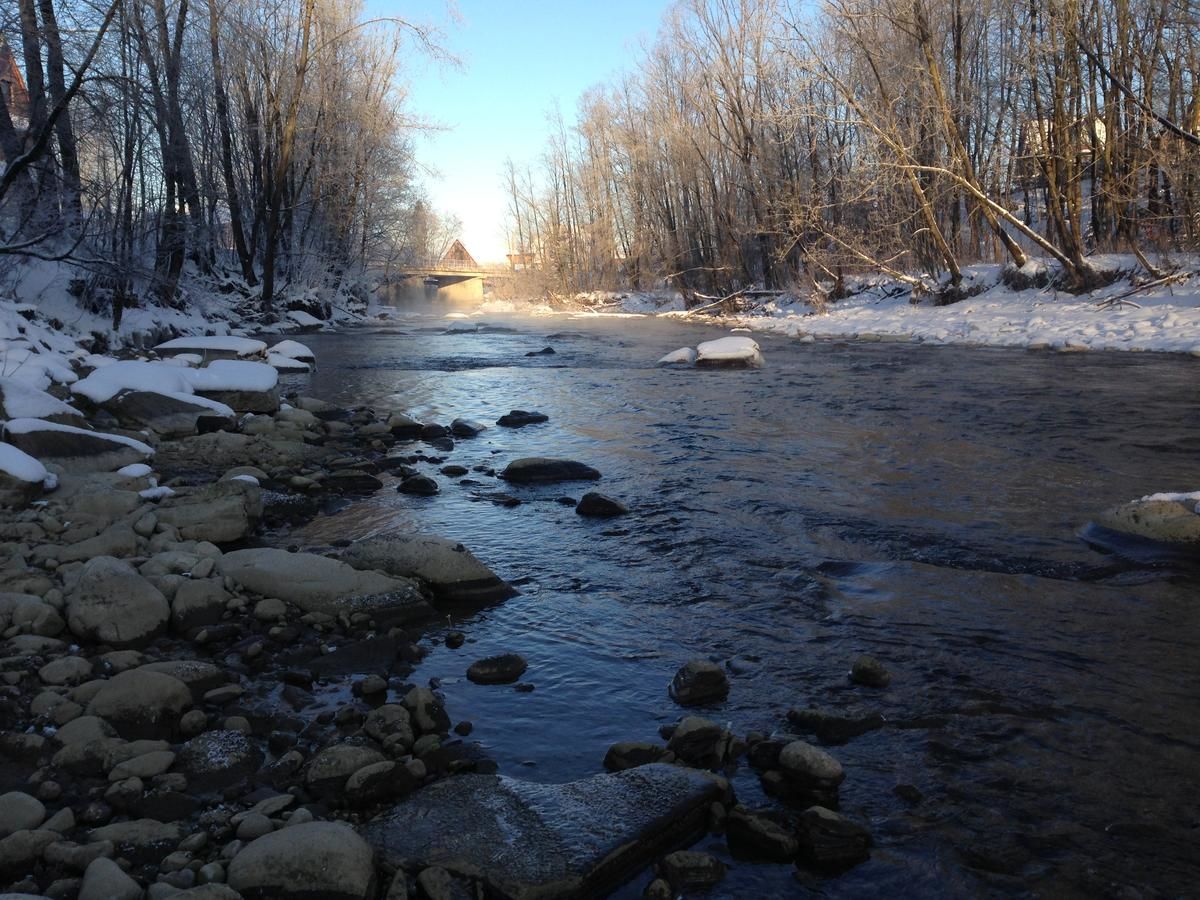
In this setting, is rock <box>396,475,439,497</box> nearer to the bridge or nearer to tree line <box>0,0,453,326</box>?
tree line <box>0,0,453,326</box>

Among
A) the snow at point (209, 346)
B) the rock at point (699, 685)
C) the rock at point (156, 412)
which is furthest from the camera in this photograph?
the snow at point (209, 346)

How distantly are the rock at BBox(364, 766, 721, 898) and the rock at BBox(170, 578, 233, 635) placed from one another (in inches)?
73.6

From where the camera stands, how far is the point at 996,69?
26703 millimetres

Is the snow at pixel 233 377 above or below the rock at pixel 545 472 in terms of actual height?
above

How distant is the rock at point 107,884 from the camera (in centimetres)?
219

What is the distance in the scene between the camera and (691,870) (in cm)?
245

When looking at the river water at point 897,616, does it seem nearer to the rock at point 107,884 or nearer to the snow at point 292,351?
the rock at point 107,884

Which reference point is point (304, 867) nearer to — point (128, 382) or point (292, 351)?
point (128, 382)

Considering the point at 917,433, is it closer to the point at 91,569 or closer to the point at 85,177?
the point at 91,569

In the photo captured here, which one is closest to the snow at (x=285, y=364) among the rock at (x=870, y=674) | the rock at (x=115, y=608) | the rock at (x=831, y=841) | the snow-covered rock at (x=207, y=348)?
the snow-covered rock at (x=207, y=348)

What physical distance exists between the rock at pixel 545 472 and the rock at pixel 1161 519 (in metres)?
3.77

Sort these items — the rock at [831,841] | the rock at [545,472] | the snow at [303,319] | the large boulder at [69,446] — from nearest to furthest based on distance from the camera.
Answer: the rock at [831,841], the large boulder at [69,446], the rock at [545,472], the snow at [303,319]

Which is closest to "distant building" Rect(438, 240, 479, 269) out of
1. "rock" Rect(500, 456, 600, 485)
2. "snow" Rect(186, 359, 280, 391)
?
"snow" Rect(186, 359, 280, 391)

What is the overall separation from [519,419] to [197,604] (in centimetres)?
603
